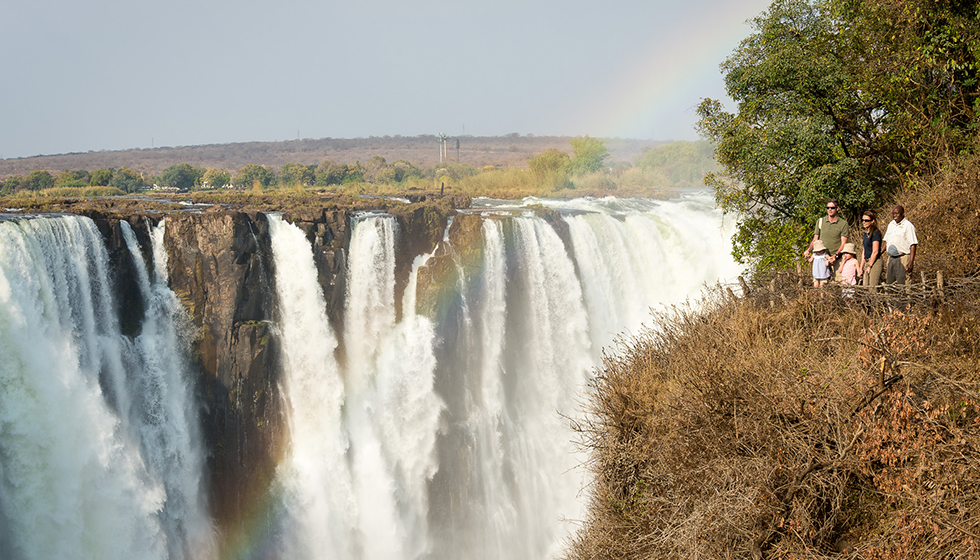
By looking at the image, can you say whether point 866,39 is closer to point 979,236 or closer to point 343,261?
point 979,236

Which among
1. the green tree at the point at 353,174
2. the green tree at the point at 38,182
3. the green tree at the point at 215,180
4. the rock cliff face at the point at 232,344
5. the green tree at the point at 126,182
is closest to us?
the rock cliff face at the point at 232,344

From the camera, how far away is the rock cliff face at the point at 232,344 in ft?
64.1

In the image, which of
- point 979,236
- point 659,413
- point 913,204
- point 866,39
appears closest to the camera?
point 659,413

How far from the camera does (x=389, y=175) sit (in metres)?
59.8

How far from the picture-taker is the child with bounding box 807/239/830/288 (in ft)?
29.8

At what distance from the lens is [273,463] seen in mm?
20344

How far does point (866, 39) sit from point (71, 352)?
18.9 metres

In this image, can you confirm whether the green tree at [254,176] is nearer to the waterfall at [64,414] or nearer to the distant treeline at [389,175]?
the distant treeline at [389,175]

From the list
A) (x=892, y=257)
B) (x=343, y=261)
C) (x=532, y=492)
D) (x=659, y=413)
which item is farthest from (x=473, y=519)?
(x=892, y=257)

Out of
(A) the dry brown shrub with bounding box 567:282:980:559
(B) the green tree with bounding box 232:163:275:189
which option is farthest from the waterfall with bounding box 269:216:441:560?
(B) the green tree with bounding box 232:163:275:189

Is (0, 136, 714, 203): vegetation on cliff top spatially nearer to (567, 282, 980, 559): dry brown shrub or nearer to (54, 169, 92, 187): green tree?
(54, 169, 92, 187): green tree

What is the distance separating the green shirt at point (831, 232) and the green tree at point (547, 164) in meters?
46.5

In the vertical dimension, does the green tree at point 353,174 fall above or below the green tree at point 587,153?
below

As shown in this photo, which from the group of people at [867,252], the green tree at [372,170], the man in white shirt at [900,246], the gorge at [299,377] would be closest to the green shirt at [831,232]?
the group of people at [867,252]
